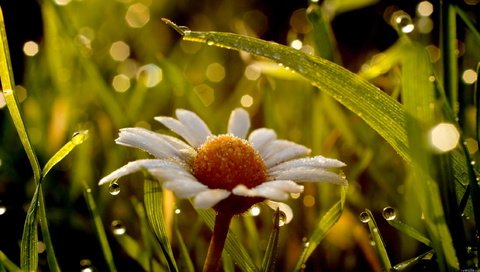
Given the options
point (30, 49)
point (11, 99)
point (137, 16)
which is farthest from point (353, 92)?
point (137, 16)

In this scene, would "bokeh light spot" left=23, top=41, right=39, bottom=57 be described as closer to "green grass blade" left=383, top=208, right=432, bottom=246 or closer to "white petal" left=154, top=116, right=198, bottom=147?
"white petal" left=154, top=116, right=198, bottom=147

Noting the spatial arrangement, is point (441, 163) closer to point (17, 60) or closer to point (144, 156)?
point (144, 156)

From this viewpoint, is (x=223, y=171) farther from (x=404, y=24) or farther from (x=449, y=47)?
(x=449, y=47)

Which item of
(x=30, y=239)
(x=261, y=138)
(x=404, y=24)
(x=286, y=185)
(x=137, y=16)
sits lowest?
(x=30, y=239)

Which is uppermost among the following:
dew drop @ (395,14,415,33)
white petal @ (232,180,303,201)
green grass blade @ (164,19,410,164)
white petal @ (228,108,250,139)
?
dew drop @ (395,14,415,33)

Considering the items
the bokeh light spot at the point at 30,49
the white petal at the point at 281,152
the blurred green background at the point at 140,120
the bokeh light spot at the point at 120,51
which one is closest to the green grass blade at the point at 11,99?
the blurred green background at the point at 140,120

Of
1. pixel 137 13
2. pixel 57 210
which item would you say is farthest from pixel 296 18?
pixel 57 210

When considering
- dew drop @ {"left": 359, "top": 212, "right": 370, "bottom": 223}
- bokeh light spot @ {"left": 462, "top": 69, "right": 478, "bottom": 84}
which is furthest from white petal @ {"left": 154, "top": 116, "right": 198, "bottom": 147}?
bokeh light spot @ {"left": 462, "top": 69, "right": 478, "bottom": 84}
